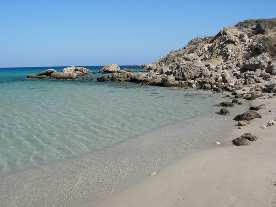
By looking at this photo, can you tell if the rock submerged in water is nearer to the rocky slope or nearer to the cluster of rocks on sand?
the rocky slope

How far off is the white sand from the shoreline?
2.11ft

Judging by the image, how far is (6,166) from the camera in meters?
14.2

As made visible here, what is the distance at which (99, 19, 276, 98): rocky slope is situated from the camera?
1732 inches

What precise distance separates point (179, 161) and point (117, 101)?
65.7ft

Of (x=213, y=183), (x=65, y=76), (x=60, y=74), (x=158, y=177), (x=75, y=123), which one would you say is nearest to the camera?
(x=213, y=183)

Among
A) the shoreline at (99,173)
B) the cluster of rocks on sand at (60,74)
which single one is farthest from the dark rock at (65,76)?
the shoreline at (99,173)

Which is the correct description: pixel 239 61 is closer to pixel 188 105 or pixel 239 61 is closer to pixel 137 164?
pixel 188 105

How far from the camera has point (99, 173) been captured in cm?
1313

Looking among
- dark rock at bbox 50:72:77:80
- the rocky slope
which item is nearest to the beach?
the rocky slope

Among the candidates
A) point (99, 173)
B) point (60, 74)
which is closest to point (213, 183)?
point (99, 173)

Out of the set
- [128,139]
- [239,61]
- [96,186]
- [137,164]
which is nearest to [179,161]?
[137,164]

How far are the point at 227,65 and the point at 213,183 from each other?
152 ft

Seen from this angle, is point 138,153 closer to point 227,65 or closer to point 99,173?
point 99,173

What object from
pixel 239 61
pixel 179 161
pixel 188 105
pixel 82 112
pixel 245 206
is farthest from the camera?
pixel 239 61
